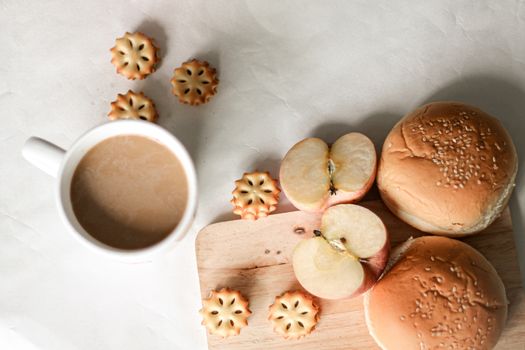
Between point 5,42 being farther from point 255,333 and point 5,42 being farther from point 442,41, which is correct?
point 442,41

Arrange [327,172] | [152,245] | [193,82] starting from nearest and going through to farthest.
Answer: [152,245]
[327,172]
[193,82]

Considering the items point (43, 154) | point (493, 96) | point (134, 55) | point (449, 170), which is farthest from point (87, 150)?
point (493, 96)

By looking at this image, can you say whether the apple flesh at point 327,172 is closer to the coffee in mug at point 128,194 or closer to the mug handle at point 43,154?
the coffee in mug at point 128,194

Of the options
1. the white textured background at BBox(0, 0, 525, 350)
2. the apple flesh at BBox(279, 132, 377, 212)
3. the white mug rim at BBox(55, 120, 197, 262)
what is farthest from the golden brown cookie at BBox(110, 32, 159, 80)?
the apple flesh at BBox(279, 132, 377, 212)

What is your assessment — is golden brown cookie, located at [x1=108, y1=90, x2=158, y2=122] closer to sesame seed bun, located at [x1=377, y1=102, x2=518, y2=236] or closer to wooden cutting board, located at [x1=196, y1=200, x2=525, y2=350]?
wooden cutting board, located at [x1=196, y1=200, x2=525, y2=350]

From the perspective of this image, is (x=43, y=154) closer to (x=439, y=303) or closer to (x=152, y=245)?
(x=152, y=245)

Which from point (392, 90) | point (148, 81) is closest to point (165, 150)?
point (148, 81)

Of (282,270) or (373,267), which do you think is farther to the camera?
(282,270)
